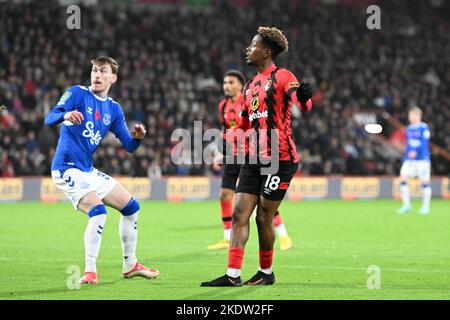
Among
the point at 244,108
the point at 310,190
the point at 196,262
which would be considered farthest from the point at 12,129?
the point at 244,108

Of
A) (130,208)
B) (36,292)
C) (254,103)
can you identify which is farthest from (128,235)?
(254,103)

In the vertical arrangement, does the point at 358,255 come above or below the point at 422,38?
below

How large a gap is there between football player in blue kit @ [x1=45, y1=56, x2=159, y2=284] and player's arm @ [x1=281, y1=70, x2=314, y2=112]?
5.89 ft

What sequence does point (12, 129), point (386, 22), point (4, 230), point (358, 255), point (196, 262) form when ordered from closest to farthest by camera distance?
point (196, 262)
point (358, 255)
point (4, 230)
point (12, 129)
point (386, 22)

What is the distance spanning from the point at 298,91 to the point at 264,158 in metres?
0.87

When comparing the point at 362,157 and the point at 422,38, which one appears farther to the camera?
the point at 422,38

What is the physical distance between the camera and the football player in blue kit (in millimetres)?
9086

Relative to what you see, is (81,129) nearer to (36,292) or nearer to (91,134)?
(91,134)

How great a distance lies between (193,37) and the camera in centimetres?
3447

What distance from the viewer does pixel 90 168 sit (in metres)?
9.40

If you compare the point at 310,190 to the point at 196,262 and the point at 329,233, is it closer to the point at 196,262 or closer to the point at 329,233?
the point at 329,233

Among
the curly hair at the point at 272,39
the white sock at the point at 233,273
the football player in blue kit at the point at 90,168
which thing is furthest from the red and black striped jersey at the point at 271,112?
the football player in blue kit at the point at 90,168

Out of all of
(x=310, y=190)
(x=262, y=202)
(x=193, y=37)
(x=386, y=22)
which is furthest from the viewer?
(x=386, y=22)

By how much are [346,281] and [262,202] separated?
4.43 ft
